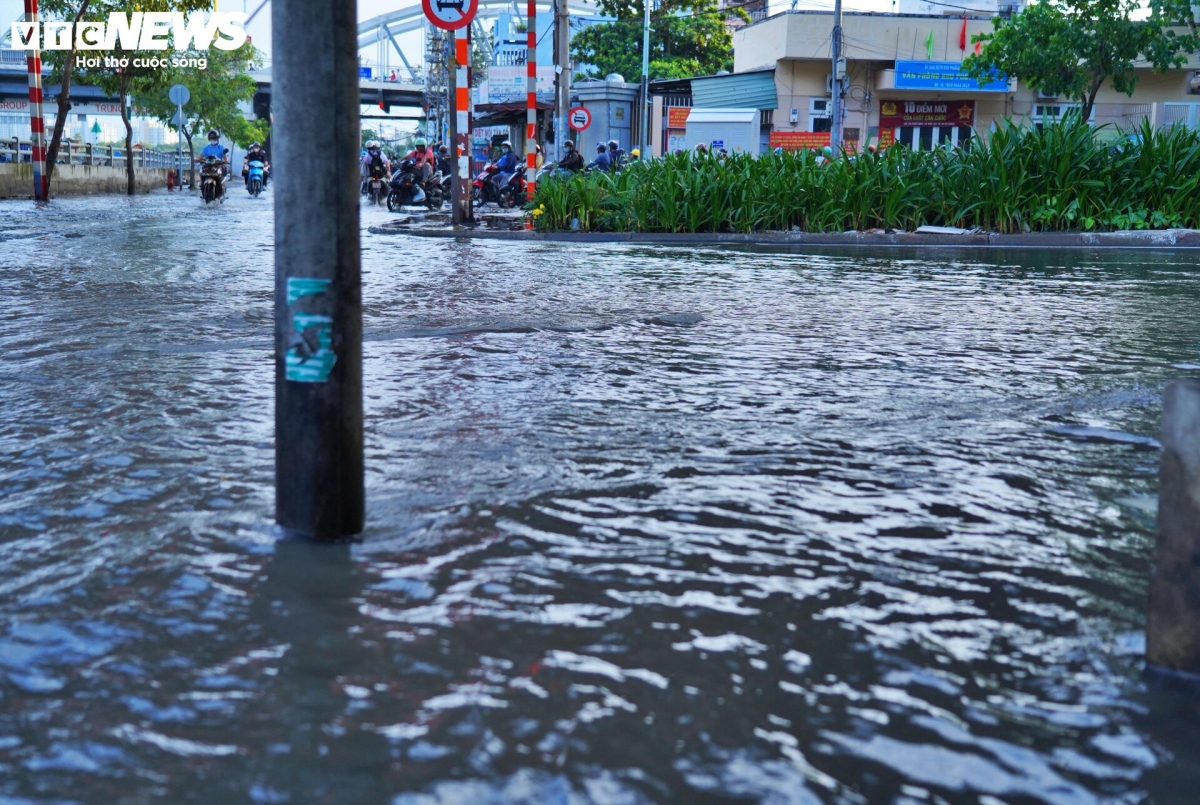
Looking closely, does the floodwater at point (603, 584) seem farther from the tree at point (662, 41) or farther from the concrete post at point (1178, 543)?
the tree at point (662, 41)

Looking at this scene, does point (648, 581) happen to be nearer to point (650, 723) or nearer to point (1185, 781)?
point (650, 723)

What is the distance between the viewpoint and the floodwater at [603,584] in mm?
2051

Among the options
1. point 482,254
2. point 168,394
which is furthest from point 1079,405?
point 482,254

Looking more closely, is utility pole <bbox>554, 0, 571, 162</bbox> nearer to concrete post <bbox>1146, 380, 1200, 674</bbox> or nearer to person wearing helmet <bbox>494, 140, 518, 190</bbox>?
person wearing helmet <bbox>494, 140, 518, 190</bbox>

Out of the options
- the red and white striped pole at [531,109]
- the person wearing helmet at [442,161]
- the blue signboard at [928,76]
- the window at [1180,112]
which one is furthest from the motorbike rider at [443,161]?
the window at [1180,112]

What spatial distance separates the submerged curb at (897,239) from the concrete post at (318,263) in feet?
41.5

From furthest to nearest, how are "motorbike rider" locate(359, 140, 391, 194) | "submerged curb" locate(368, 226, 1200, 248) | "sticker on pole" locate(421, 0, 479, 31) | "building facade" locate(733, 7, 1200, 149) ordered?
"building facade" locate(733, 7, 1200, 149) < "motorbike rider" locate(359, 140, 391, 194) < "sticker on pole" locate(421, 0, 479, 31) < "submerged curb" locate(368, 226, 1200, 248)

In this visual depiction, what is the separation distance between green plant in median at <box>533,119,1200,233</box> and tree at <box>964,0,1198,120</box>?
18.6 meters

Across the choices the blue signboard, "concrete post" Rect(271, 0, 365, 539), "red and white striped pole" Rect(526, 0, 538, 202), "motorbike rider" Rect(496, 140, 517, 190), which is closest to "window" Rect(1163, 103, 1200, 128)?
the blue signboard

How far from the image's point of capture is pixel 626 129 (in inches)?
2248

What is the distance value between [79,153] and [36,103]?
42.7 feet

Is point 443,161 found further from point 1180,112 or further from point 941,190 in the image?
point 941,190

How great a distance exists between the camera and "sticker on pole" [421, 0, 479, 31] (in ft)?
50.7

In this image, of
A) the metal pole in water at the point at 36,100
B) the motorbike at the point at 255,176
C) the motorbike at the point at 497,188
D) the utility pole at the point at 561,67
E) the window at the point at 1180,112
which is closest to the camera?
the metal pole in water at the point at 36,100
